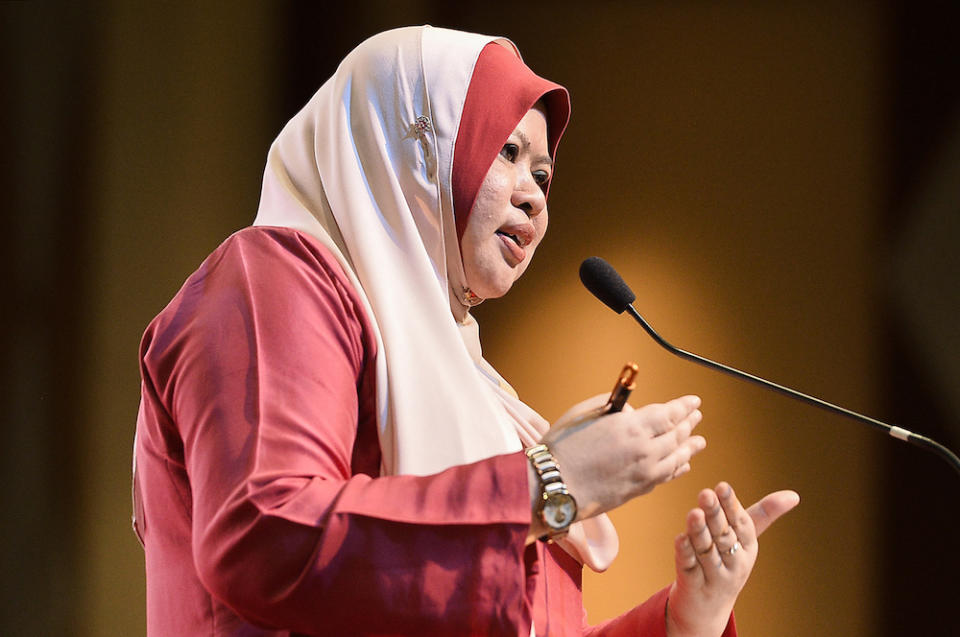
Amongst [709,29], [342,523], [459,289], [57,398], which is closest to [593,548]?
[459,289]

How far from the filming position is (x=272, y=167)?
1.25 m

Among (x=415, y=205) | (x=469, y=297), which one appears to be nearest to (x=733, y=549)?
(x=469, y=297)

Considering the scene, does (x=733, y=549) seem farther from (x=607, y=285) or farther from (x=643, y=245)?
(x=643, y=245)

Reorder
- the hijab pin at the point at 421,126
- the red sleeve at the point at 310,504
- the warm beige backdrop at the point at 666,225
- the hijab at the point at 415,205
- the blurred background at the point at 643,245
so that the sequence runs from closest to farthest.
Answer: the red sleeve at the point at 310,504, the hijab at the point at 415,205, the hijab pin at the point at 421,126, the blurred background at the point at 643,245, the warm beige backdrop at the point at 666,225

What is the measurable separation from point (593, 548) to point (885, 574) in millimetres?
1238

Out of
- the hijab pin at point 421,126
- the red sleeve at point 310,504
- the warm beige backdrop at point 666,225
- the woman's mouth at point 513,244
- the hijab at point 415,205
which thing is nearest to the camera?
the red sleeve at point 310,504

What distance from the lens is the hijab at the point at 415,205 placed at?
1053 millimetres

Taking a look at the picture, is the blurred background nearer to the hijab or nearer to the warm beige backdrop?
the warm beige backdrop

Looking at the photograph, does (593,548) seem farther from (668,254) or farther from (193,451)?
(668,254)

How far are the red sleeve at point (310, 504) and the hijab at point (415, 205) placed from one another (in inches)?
4.1

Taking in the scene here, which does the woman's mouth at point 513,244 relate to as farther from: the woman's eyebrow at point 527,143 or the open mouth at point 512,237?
the woman's eyebrow at point 527,143

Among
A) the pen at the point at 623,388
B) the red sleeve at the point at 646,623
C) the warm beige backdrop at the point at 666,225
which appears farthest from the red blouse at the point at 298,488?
the warm beige backdrop at the point at 666,225

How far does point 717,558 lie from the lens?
1.27 metres

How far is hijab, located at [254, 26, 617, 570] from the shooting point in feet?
3.45
